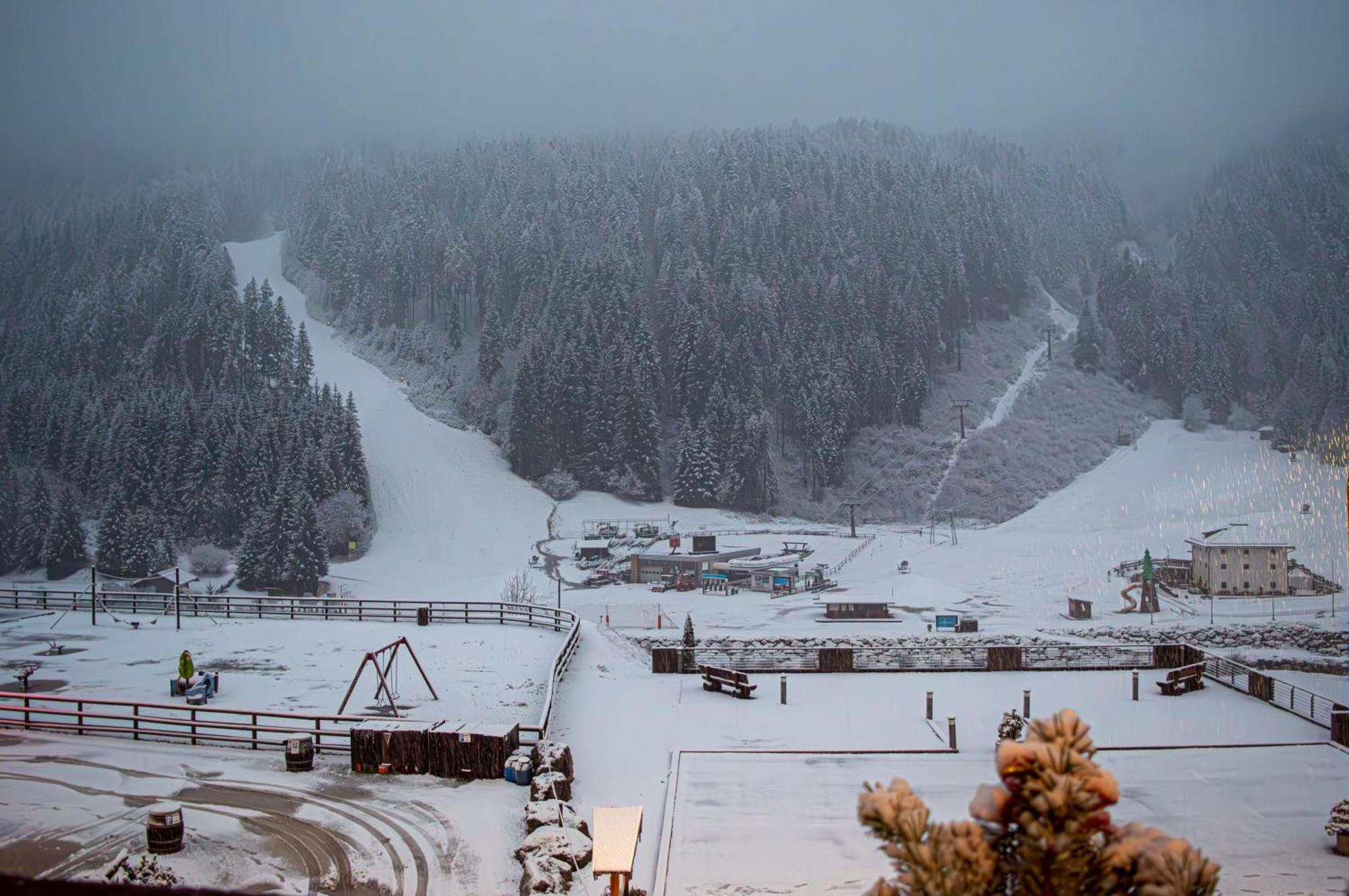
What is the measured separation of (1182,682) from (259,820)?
2099cm

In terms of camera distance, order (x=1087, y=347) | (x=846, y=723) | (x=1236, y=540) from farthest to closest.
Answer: (x=1087, y=347) → (x=1236, y=540) → (x=846, y=723)

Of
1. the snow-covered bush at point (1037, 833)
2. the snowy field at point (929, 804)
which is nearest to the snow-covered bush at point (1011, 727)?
the snowy field at point (929, 804)

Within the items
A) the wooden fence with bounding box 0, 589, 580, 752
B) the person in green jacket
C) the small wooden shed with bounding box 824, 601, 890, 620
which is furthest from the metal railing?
the person in green jacket

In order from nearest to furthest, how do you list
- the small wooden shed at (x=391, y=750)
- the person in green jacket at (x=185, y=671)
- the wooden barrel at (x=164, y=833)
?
1. the wooden barrel at (x=164, y=833)
2. the small wooden shed at (x=391, y=750)
3. the person in green jacket at (x=185, y=671)

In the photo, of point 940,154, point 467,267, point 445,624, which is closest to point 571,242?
point 467,267

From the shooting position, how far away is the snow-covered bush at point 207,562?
196 feet

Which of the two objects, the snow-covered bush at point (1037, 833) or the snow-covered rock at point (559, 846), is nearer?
the snow-covered bush at point (1037, 833)

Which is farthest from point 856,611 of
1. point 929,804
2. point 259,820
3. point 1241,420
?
point 1241,420

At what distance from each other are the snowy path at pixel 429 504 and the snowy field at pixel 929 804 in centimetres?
3599

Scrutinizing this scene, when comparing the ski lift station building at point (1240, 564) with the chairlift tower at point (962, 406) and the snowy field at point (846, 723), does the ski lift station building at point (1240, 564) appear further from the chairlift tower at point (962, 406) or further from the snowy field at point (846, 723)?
the chairlift tower at point (962, 406)

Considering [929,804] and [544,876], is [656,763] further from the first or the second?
[544,876]

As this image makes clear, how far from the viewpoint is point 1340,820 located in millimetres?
13375

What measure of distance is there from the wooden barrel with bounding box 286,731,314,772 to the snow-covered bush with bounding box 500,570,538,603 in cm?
3203

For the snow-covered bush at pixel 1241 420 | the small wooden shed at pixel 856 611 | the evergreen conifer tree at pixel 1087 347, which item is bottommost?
the small wooden shed at pixel 856 611
